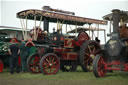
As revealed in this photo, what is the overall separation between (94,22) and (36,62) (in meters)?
3.54

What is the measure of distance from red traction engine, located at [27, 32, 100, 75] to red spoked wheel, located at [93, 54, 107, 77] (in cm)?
167

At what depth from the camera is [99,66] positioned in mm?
5809

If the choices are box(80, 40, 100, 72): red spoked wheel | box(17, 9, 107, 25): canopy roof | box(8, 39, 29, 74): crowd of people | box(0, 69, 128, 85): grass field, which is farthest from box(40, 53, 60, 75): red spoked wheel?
box(17, 9, 107, 25): canopy roof

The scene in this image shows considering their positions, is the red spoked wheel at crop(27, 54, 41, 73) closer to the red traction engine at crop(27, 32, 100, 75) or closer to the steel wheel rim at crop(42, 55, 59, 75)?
the red traction engine at crop(27, 32, 100, 75)

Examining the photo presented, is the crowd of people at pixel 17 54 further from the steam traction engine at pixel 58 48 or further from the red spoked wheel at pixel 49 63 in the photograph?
the red spoked wheel at pixel 49 63

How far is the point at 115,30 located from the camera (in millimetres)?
6172

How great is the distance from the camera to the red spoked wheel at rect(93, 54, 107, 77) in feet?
18.5

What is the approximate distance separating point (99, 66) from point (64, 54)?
6.88 ft

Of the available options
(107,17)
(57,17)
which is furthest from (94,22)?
(57,17)

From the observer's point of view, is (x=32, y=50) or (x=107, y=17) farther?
(x=107, y=17)

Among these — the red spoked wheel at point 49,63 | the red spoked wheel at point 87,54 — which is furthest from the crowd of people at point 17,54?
the red spoked wheel at point 87,54

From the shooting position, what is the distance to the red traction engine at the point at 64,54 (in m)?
6.92

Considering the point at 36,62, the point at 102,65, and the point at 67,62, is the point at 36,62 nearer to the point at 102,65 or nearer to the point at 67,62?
the point at 67,62

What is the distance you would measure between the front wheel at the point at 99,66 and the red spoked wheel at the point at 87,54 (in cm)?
181
